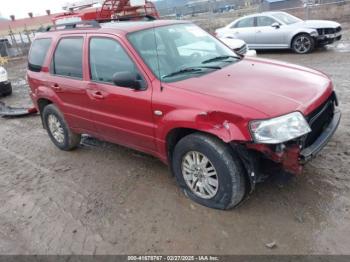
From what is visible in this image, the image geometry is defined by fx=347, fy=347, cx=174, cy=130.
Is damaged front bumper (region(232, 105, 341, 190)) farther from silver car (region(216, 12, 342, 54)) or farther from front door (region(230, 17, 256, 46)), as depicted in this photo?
front door (region(230, 17, 256, 46))

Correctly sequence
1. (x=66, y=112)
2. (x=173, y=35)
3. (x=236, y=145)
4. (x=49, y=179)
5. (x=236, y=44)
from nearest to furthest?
1. (x=236, y=145)
2. (x=173, y=35)
3. (x=49, y=179)
4. (x=66, y=112)
5. (x=236, y=44)

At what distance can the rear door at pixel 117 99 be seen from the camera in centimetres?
383

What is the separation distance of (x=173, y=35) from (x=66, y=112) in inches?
77.8

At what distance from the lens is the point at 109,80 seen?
415 cm

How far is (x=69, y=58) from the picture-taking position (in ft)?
15.7

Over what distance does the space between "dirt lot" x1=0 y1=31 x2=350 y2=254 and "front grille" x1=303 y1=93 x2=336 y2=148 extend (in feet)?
1.93

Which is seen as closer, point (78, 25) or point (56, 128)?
point (78, 25)

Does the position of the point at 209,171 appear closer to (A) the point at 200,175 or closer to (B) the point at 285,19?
(A) the point at 200,175

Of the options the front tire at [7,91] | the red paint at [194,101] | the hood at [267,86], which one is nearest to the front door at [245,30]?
the front tire at [7,91]

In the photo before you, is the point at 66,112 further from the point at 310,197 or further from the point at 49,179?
the point at 310,197

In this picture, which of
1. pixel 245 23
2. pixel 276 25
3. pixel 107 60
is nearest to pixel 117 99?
pixel 107 60

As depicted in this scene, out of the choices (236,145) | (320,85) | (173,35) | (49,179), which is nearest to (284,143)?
(236,145)

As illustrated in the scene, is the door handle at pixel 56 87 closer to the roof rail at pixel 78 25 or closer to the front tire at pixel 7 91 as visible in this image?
the roof rail at pixel 78 25

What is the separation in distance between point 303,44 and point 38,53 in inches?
350
